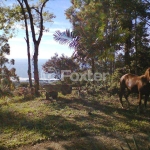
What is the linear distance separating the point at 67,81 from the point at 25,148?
40.6ft

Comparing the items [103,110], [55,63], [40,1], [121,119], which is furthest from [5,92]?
[55,63]

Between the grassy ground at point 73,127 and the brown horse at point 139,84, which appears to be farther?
the brown horse at point 139,84

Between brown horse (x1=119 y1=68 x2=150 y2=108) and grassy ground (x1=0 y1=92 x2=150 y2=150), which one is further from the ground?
brown horse (x1=119 y1=68 x2=150 y2=108)

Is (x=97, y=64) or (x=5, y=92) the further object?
(x=97, y=64)

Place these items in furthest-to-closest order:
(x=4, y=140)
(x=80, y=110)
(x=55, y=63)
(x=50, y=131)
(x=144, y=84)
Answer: (x=55, y=63) < (x=80, y=110) < (x=144, y=84) < (x=50, y=131) < (x=4, y=140)

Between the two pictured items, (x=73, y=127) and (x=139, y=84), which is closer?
(x=73, y=127)

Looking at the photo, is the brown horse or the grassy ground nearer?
the grassy ground

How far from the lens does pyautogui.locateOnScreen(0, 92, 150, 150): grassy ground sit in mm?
5430

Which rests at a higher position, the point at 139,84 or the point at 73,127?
the point at 139,84

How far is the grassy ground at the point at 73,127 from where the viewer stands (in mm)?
5430

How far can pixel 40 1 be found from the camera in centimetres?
1436

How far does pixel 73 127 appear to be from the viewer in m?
6.68

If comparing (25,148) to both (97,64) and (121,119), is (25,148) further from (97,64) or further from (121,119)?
(97,64)

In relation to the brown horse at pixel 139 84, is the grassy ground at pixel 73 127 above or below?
below
